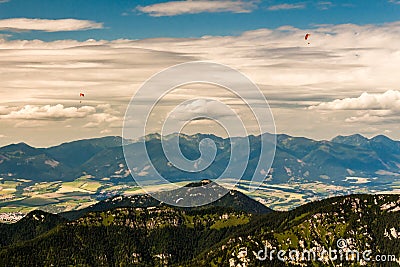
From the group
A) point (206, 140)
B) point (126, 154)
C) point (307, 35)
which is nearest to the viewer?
point (126, 154)

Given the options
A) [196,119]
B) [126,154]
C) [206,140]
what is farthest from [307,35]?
[126,154]

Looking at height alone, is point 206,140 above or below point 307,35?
below

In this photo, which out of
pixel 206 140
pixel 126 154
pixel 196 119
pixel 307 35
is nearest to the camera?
pixel 126 154

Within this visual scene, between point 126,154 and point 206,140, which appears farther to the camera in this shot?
point 206,140

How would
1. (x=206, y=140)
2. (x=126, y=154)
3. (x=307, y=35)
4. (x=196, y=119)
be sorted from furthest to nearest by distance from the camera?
(x=307, y=35) < (x=206, y=140) < (x=196, y=119) < (x=126, y=154)

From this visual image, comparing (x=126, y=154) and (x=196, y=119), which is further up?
(x=196, y=119)

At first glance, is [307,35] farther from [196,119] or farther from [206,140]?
[196,119]

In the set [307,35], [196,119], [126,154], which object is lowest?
[126,154]

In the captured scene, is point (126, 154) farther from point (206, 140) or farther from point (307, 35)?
point (307, 35)

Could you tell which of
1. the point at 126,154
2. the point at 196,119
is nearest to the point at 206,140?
the point at 196,119
